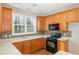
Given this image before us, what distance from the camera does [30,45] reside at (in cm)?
348

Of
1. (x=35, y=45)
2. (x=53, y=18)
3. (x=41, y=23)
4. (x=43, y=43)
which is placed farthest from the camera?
(x=41, y=23)

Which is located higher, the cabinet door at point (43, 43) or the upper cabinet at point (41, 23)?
the upper cabinet at point (41, 23)

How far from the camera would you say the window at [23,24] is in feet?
13.0

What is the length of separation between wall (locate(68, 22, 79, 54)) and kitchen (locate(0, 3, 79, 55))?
0.35 feet

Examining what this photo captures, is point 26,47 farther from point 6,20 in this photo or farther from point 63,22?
point 63,22

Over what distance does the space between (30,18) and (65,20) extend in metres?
1.90

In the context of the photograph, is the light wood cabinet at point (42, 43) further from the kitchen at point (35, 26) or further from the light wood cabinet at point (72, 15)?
the light wood cabinet at point (72, 15)

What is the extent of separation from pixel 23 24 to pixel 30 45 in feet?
4.14

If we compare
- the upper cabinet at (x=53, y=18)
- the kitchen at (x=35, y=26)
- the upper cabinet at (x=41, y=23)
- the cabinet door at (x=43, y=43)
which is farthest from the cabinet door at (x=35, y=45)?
the upper cabinet at (x=53, y=18)

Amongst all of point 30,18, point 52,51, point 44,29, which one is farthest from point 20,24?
point 52,51

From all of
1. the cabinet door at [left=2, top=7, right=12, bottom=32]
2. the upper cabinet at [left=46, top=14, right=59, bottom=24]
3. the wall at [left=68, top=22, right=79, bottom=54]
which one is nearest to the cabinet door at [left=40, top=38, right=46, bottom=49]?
the upper cabinet at [left=46, top=14, right=59, bottom=24]

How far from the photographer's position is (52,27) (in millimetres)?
4086

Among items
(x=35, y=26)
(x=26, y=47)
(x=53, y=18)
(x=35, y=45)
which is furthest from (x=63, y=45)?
(x=35, y=26)
